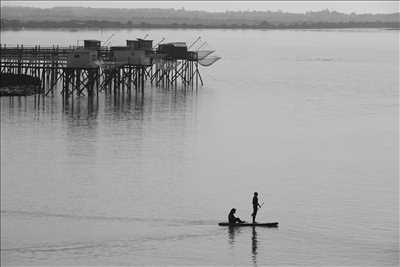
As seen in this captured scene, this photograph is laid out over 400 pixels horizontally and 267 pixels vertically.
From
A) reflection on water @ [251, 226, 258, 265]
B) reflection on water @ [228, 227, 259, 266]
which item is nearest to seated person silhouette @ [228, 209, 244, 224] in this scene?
reflection on water @ [228, 227, 259, 266]

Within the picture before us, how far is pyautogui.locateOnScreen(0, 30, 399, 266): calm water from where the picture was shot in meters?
26.1

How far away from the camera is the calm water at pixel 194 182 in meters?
26.1

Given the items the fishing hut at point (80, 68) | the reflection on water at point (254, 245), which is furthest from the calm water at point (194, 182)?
the fishing hut at point (80, 68)

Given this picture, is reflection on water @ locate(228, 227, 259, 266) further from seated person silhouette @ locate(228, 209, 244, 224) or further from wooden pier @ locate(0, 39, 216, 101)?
wooden pier @ locate(0, 39, 216, 101)

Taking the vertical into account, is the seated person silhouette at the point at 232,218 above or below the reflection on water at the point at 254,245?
above

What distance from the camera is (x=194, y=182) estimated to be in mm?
34844

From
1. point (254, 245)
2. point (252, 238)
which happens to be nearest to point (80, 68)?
point (252, 238)

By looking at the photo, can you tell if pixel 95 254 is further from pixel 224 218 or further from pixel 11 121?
pixel 11 121

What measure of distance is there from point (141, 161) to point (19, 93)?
2048cm

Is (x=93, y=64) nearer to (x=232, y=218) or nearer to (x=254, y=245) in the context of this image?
(x=232, y=218)

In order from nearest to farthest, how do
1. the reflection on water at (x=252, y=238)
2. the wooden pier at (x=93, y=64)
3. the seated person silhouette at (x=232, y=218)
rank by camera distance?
1. the reflection on water at (x=252, y=238)
2. the seated person silhouette at (x=232, y=218)
3. the wooden pier at (x=93, y=64)

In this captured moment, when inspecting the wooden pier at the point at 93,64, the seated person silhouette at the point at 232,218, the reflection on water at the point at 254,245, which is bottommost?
the reflection on water at the point at 254,245

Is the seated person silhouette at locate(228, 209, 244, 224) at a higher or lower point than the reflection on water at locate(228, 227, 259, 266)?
higher

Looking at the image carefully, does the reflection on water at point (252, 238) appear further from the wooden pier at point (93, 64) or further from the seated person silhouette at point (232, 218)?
the wooden pier at point (93, 64)
